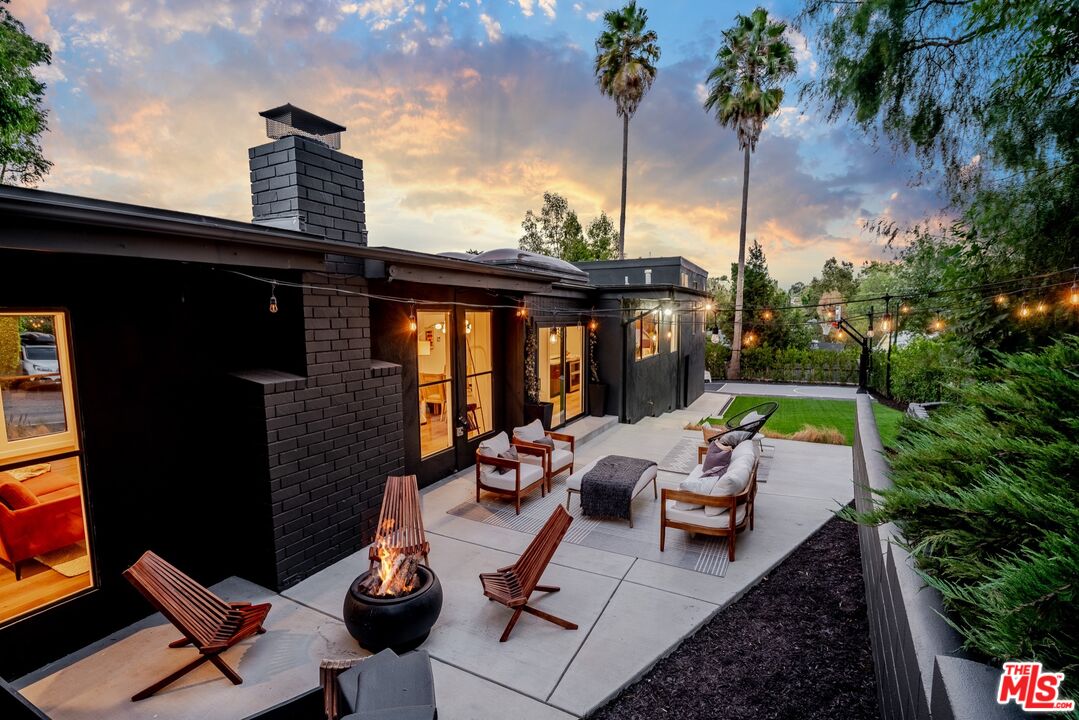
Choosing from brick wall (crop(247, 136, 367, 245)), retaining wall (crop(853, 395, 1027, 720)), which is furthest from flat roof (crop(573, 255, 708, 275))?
retaining wall (crop(853, 395, 1027, 720))

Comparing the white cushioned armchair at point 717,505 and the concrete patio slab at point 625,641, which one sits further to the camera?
the white cushioned armchair at point 717,505

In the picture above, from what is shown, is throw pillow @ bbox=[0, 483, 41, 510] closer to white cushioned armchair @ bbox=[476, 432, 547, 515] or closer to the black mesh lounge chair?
white cushioned armchair @ bbox=[476, 432, 547, 515]

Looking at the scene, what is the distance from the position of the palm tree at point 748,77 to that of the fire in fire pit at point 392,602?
698 inches

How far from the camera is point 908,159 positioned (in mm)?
5859

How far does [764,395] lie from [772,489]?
1229cm

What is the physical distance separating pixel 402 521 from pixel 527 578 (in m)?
1.25

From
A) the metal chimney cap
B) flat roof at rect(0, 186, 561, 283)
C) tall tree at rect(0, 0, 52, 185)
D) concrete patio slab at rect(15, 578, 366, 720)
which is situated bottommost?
concrete patio slab at rect(15, 578, 366, 720)

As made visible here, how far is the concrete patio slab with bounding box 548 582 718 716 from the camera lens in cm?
320

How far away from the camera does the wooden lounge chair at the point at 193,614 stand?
320 centimetres

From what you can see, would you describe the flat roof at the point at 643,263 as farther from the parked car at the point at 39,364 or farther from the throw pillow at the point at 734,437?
the parked car at the point at 39,364

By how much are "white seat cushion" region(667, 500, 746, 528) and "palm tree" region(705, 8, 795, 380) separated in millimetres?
14789

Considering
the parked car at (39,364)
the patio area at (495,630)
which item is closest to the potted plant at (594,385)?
the patio area at (495,630)

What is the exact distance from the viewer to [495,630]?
387cm

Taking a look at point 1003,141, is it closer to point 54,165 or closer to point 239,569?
point 239,569
